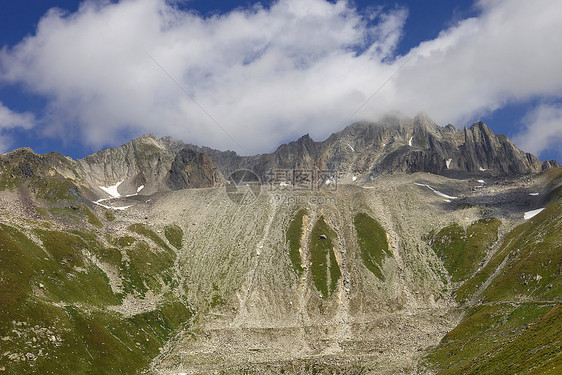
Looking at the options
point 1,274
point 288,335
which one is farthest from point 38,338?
point 288,335

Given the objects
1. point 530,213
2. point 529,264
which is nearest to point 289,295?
point 529,264

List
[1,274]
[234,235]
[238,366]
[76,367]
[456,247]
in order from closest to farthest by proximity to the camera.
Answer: [76,367] → [1,274] → [238,366] → [456,247] → [234,235]

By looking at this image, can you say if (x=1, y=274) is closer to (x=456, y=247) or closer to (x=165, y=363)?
(x=165, y=363)

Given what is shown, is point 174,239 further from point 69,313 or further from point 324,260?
point 69,313

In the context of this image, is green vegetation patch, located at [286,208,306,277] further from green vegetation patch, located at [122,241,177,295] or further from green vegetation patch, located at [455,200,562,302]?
green vegetation patch, located at [455,200,562,302]

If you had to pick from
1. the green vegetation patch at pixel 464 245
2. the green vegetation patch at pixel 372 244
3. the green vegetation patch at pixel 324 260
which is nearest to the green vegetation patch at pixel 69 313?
the green vegetation patch at pixel 324 260

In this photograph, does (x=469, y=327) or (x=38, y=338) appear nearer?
(x=38, y=338)
